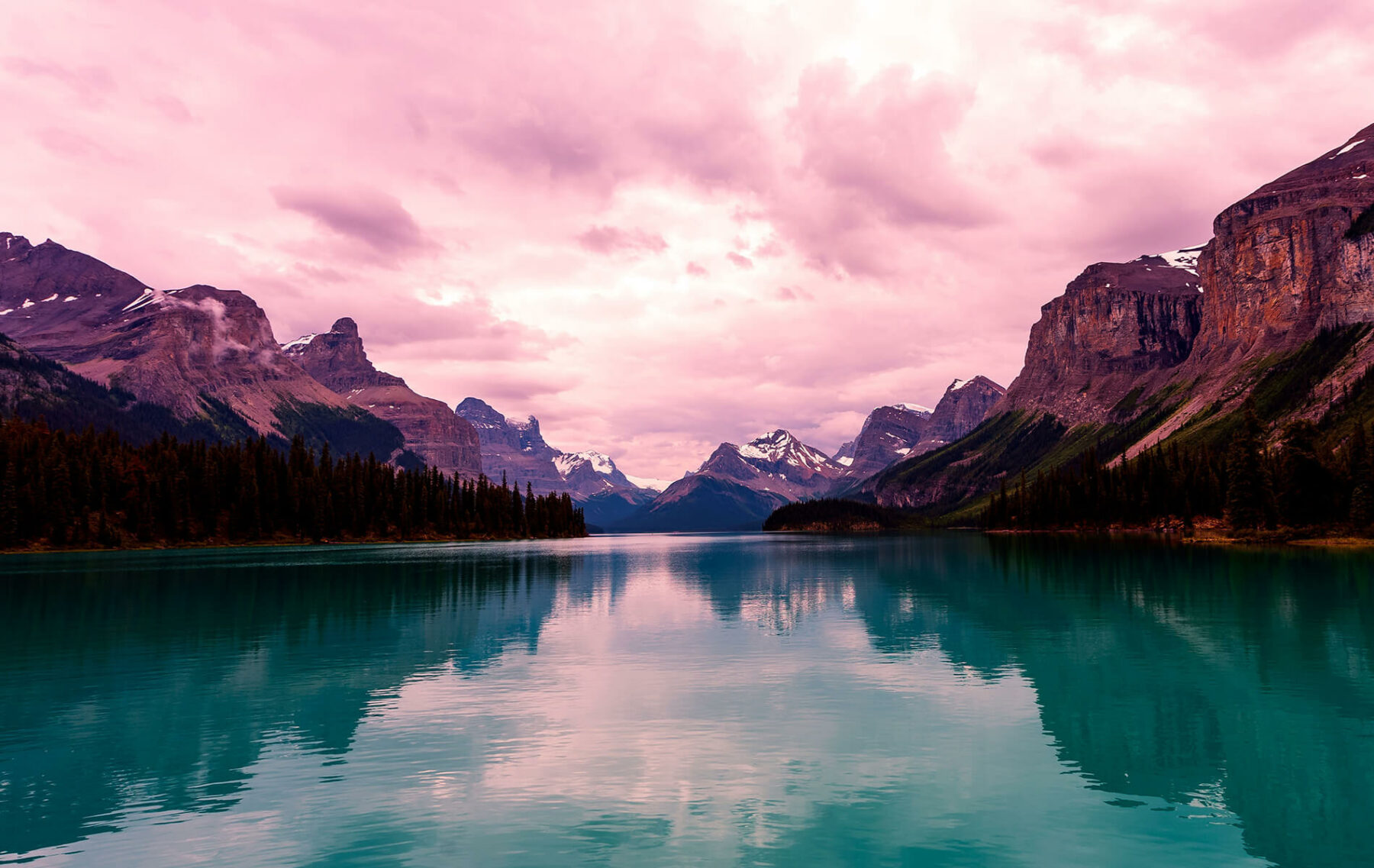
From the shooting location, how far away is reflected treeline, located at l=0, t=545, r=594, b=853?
25094 mm

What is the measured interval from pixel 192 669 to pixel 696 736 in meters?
31.8

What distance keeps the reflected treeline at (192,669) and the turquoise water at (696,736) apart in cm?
23

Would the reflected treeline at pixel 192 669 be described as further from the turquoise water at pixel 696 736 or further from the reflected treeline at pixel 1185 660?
the reflected treeline at pixel 1185 660

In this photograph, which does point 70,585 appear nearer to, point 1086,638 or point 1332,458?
point 1086,638

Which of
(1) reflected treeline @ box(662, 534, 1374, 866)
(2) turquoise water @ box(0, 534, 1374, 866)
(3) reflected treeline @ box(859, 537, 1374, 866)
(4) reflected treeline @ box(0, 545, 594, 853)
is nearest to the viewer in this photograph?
(2) turquoise water @ box(0, 534, 1374, 866)

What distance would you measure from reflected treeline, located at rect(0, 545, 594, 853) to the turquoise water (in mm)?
230

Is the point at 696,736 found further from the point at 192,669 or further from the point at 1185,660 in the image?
the point at 192,669

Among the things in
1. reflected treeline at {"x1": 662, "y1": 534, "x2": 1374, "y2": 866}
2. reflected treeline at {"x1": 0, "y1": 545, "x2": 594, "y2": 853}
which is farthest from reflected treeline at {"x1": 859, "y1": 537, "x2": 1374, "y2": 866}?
reflected treeline at {"x1": 0, "y1": 545, "x2": 594, "y2": 853}

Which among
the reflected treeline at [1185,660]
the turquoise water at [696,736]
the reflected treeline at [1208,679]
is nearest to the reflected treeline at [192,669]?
the turquoise water at [696,736]

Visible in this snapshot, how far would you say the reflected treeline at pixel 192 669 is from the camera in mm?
25094

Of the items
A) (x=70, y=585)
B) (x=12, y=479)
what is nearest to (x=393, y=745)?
(x=70, y=585)

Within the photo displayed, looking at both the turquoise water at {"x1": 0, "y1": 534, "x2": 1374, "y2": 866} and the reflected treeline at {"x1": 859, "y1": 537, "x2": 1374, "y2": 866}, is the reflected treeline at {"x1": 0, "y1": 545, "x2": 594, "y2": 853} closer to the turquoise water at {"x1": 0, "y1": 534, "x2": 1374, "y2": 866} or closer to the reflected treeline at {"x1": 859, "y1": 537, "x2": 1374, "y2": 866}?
the turquoise water at {"x1": 0, "y1": 534, "x2": 1374, "y2": 866}

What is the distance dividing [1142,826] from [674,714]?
59.8ft

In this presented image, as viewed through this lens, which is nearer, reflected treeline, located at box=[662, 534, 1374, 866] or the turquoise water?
the turquoise water
